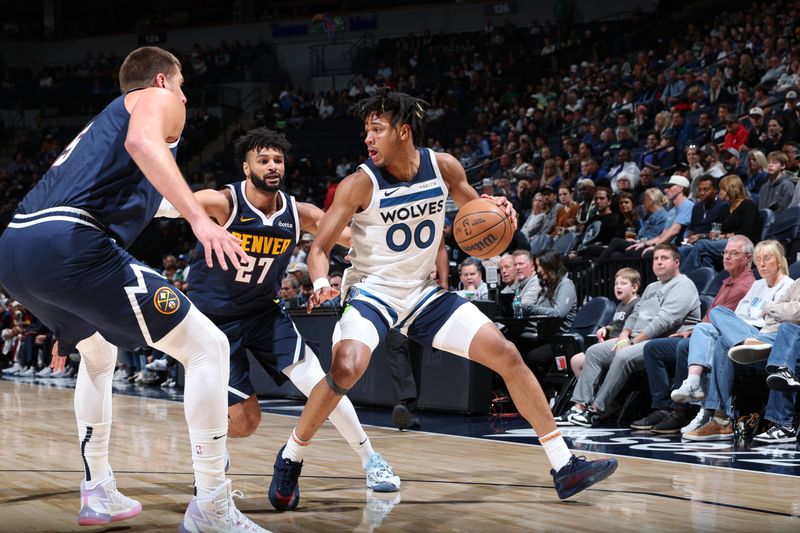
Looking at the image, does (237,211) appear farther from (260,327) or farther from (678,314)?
(678,314)

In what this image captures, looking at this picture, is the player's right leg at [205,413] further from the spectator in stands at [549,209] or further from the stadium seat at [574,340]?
the spectator in stands at [549,209]

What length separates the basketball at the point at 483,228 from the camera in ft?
14.3

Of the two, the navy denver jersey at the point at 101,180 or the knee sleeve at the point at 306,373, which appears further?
the knee sleeve at the point at 306,373

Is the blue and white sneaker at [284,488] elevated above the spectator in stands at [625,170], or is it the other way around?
the spectator in stands at [625,170]

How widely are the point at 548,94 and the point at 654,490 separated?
587 inches

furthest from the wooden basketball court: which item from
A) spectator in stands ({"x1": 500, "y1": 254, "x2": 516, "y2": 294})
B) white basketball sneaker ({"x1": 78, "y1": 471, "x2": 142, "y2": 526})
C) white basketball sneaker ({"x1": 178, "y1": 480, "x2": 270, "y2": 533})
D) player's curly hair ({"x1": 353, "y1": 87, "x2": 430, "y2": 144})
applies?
spectator in stands ({"x1": 500, "y1": 254, "x2": 516, "y2": 294})

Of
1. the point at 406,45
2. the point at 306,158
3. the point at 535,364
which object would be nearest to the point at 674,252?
the point at 535,364

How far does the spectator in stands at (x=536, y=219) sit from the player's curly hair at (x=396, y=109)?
7.24m

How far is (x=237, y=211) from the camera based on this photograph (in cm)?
445

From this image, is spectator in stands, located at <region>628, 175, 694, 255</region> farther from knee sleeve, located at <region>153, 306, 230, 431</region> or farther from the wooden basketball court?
knee sleeve, located at <region>153, 306, 230, 431</region>

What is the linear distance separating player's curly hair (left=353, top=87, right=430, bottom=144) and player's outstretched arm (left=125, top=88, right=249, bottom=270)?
1508mm

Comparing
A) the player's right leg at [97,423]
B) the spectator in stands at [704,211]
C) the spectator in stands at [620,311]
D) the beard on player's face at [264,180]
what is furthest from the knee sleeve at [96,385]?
the spectator in stands at [704,211]

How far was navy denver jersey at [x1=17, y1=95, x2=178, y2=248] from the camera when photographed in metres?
3.06

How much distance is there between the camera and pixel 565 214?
1111cm
